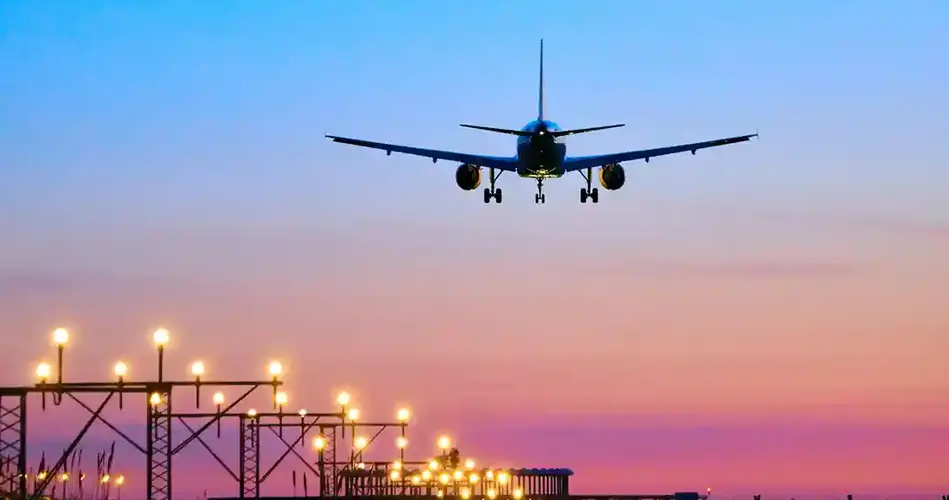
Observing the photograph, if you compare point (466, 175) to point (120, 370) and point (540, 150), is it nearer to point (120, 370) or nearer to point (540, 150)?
point (540, 150)

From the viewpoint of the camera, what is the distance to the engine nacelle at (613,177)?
94.4 m

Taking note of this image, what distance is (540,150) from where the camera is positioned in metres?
89.8

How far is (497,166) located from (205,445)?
21.6m

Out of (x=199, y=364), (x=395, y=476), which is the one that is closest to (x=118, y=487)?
(x=395, y=476)

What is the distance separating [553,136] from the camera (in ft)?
296

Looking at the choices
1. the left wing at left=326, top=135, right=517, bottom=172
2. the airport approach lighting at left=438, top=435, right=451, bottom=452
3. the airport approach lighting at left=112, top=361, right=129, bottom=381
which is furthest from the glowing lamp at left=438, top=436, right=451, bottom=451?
the airport approach lighting at left=112, top=361, right=129, bottom=381

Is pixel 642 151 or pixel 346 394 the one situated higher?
pixel 642 151

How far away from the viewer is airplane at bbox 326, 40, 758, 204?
89.9 meters

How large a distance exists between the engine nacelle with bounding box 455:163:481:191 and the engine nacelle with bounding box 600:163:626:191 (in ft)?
22.3

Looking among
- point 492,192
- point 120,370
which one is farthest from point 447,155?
point 120,370

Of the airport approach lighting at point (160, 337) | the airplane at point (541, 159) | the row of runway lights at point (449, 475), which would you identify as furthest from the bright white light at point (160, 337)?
the row of runway lights at point (449, 475)

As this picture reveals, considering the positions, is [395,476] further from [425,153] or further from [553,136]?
[553,136]

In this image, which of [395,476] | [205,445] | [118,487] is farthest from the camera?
[118,487]

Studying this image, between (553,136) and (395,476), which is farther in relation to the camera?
(395,476)
